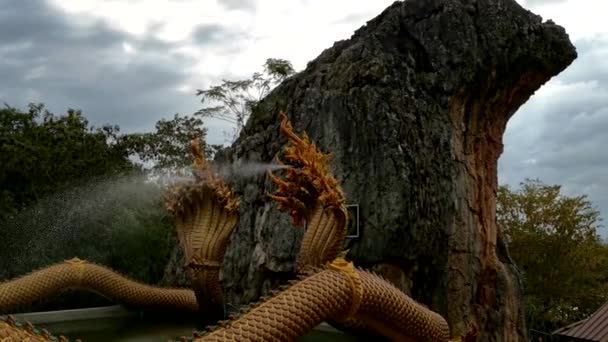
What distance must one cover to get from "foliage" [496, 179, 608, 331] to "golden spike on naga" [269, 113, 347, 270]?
1434 centimetres

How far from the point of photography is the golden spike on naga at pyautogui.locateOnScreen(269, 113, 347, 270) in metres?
5.34

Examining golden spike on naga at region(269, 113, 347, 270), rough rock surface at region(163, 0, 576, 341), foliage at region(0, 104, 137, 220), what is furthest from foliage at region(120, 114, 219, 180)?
golden spike on naga at region(269, 113, 347, 270)

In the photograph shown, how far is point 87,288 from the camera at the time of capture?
302 inches

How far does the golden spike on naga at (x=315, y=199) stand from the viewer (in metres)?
5.34

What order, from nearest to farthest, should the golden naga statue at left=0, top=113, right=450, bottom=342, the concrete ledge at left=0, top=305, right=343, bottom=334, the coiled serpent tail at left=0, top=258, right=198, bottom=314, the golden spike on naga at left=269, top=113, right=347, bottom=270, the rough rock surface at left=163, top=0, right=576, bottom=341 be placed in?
the golden naga statue at left=0, top=113, right=450, bottom=342
the golden spike on naga at left=269, top=113, right=347, bottom=270
the coiled serpent tail at left=0, top=258, right=198, bottom=314
the concrete ledge at left=0, top=305, right=343, bottom=334
the rough rock surface at left=163, top=0, right=576, bottom=341

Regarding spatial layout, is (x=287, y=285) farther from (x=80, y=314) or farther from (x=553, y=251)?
(x=553, y=251)

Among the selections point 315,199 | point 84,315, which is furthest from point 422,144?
point 84,315

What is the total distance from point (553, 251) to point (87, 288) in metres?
14.8

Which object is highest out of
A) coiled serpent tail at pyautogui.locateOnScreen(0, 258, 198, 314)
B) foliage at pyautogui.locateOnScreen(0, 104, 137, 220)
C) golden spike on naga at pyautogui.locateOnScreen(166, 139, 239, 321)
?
foliage at pyautogui.locateOnScreen(0, 104, 137, 220)

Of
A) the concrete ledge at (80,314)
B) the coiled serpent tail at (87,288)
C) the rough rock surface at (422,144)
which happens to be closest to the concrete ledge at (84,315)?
the concrete ledge at (80,314)

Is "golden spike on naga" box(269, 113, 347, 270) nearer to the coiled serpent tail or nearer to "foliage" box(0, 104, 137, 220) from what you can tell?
the coiled serpent tail

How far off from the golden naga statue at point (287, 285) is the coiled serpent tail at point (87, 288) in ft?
0.03

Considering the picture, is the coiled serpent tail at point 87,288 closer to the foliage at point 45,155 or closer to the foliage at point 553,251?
the foliage at point 45,155

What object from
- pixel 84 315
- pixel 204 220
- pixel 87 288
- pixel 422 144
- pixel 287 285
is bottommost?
pixel 84 315
